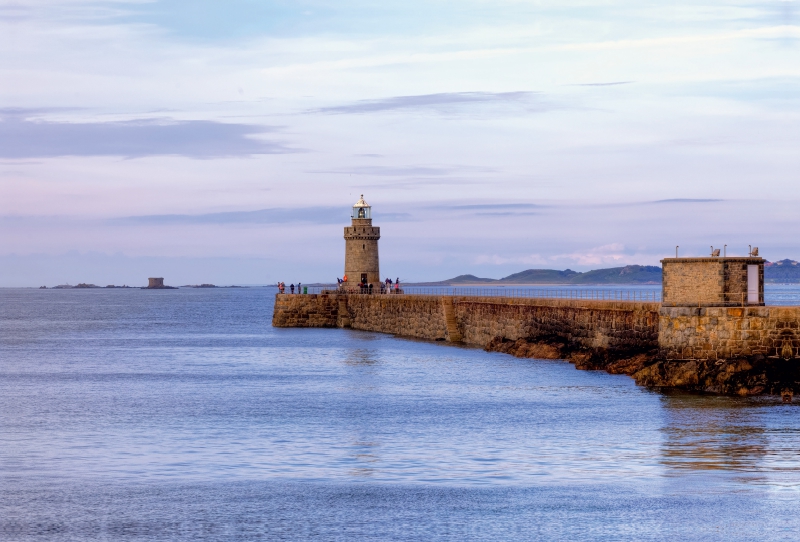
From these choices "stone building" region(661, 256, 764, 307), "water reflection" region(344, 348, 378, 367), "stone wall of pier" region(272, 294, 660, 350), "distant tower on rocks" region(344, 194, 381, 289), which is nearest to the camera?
"stone building" region(661, 256, 764, 307)

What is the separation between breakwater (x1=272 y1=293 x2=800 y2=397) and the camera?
93.6 ft

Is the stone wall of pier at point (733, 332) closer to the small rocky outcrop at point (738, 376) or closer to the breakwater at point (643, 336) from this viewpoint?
the breakwater at point (643, 336)

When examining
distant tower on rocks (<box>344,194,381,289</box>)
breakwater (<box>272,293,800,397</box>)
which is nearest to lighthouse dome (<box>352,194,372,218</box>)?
distant tower on rocks (<box>344,194,381,289</box>)

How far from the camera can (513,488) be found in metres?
17.5

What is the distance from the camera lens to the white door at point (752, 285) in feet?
98.4

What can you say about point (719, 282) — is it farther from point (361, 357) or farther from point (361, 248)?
point (361, 248)

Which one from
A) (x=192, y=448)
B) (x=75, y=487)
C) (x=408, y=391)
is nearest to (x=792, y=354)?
(x=408, y=391)

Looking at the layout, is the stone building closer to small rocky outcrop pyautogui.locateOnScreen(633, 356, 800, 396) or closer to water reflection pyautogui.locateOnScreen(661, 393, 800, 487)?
small rocky outcrop pyautogui.locateOnScreen(633, 356, 800, 396)

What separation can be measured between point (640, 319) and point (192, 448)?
17.9 metres

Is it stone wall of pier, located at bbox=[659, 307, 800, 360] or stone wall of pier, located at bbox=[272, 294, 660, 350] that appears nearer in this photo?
stone wall of pier, located at bbox=[659, 307, 800, 360]

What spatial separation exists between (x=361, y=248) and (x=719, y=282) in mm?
42939

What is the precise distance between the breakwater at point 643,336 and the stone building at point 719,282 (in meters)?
0.46

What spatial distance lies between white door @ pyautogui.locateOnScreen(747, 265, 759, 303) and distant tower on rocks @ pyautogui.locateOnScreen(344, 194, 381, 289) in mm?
42755

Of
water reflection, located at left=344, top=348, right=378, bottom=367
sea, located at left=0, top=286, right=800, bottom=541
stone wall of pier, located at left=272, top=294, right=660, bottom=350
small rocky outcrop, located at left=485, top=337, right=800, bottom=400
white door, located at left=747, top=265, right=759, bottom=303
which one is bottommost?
sea, located at left=0, top=286, right=800, bottom=541
